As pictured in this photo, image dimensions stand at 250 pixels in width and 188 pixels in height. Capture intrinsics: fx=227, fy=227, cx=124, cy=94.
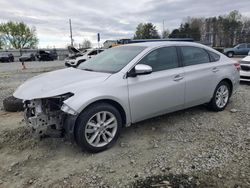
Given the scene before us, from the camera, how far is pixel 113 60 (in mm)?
3951

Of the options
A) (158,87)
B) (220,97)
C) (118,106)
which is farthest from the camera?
(220,97)

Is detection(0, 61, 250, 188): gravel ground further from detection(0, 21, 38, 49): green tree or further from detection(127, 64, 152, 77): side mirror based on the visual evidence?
detection(0, 21, 38, 49): green tree

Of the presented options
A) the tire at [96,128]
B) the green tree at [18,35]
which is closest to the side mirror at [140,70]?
the tire at [96,128]

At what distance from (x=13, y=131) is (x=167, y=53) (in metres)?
3.10

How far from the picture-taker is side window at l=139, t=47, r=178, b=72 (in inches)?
149

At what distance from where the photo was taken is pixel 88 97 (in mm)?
3049

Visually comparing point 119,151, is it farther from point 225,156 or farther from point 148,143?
point 225,156

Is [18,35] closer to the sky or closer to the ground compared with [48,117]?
closer to the sky

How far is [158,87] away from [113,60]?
917 mm

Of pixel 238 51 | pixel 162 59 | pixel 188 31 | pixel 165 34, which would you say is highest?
pixel 165 34

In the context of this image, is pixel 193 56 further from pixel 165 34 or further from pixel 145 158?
pixel 165 34

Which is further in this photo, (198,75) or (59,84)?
(198,75)

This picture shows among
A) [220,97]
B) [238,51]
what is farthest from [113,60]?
[238,51]

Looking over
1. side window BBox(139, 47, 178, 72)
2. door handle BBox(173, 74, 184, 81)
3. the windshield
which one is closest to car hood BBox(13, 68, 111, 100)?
the windshield
